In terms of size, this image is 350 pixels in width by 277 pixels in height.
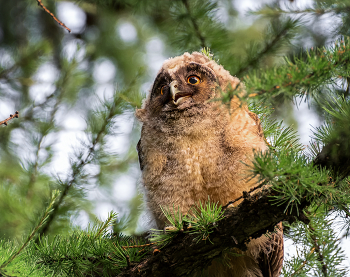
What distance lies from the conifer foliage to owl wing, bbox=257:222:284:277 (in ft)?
0.29

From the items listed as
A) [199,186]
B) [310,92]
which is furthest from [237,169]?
[310,92]

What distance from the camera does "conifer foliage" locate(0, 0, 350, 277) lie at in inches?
49.2

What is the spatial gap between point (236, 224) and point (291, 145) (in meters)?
0.78

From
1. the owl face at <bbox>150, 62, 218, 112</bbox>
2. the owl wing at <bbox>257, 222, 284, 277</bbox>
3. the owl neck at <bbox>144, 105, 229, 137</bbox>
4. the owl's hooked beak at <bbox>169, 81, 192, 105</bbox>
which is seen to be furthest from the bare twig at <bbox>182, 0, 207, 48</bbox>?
the owl wing at <bbox>257, 222, 284, 277</bbox>

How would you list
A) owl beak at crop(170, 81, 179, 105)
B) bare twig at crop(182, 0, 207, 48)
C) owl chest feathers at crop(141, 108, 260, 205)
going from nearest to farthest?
owl chest feathers at crop(141, 108, 260, 205) → owl beak at crop(170, 81, 179, 105) → bare twig at crop(182, 0, 207, 48)

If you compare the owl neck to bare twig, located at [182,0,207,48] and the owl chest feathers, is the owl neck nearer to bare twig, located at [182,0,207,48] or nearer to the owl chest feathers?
the owl chest feathers

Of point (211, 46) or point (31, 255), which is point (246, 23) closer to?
point (211, 46)

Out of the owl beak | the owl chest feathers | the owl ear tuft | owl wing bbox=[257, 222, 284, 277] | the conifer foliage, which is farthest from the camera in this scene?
the owl ear tuft

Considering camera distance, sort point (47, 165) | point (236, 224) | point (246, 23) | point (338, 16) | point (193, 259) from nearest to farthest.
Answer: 1. point (236, 224)
2. point (193, 259)
3. point (338, 16)
4. point (47, 165)
5. point (246, 23)

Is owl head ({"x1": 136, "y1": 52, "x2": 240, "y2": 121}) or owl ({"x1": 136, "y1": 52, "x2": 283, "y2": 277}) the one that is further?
owl head ({"x1": 136, "y1": 52, "x2": 240, "y2": 121})

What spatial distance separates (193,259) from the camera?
5.41 feet

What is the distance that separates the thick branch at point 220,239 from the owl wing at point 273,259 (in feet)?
2.08

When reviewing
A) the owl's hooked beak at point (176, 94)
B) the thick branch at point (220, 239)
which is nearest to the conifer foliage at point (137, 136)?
the thick branch at point (220, 239)

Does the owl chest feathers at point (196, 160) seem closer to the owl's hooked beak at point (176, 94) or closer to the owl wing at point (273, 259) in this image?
the owl's hooked beak at point (176, 94)
